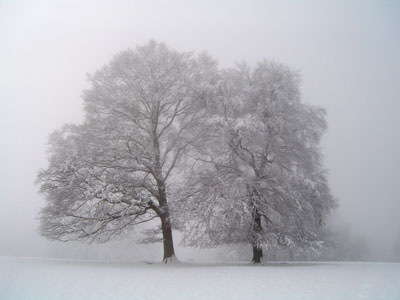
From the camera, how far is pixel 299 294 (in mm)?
7562

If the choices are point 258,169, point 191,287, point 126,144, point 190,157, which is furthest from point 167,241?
point 191,287

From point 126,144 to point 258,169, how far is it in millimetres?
7363

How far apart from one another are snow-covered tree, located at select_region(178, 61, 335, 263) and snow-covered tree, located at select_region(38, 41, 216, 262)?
164 cm

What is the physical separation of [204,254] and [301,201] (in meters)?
36.6

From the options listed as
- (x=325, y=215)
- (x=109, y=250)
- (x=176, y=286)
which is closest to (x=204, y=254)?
(x=109, y=250)

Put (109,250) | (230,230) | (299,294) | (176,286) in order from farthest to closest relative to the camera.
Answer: (109,250)
(230,230)
(176,286)
(299,294)

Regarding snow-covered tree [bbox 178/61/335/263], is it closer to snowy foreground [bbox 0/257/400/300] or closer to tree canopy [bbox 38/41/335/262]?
tree canopy [bbox 38/41/335/262]

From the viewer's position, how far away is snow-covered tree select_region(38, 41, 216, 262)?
622 inches

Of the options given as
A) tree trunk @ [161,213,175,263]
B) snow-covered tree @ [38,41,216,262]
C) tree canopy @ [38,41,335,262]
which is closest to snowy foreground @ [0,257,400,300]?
tree canopy @ [38,41,335,262]

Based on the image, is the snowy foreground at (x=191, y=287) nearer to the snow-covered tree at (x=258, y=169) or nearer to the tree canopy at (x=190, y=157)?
the snow-covered tree at (x=258, y=169)

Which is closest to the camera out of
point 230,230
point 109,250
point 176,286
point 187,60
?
point 176,286

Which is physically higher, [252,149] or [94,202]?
[252,149]

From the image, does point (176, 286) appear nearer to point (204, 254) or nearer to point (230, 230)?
point (230, 230)

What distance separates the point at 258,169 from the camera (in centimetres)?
1691
